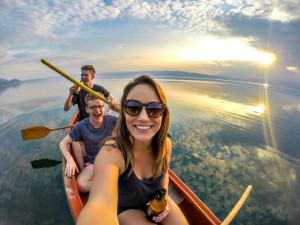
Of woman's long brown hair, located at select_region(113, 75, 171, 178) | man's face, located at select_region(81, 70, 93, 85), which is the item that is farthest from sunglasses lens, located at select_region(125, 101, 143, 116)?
man's face, located at select_region(81, 70, 93, 85)

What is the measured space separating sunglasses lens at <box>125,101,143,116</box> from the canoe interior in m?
2.46

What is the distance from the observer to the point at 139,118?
212 cm

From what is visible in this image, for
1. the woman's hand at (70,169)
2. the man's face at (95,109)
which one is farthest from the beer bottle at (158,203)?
the woman's hand at (70,169)

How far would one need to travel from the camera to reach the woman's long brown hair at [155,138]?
2152 millimetres

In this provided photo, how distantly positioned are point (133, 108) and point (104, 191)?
866 millimetres

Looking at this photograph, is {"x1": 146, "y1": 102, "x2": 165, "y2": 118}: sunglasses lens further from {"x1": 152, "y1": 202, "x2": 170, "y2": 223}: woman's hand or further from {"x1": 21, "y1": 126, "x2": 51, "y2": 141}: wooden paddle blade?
{"x1": 21, "y1": 126, "x2": 51, "y2": 141}: wooden paddle blade

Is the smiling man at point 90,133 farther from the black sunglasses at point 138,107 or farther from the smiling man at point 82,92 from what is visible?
the black sunglasses at point 138,107

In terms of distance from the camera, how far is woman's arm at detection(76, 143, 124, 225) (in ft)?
4.74

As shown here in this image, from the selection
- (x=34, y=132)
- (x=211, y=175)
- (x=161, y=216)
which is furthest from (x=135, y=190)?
(x=34, y=132)

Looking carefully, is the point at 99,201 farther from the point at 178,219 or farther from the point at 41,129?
the point at 41,129

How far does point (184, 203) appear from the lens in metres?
3.97

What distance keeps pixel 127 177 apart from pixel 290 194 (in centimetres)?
908

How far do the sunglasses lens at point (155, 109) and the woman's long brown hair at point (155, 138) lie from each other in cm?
7

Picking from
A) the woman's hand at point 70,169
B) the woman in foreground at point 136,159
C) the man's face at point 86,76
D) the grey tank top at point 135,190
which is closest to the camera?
the woman in foreground at point 136,159
